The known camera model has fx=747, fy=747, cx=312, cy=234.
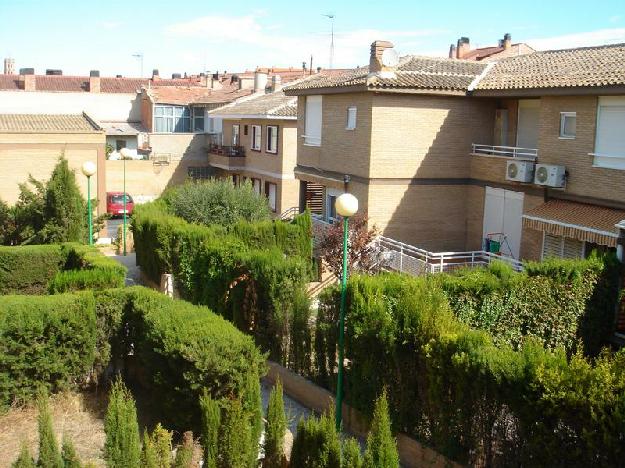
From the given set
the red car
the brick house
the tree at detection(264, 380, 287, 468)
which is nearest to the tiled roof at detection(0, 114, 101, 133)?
the red car

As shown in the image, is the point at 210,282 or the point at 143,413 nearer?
the point at 143,413

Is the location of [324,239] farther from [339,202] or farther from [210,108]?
[210,108]

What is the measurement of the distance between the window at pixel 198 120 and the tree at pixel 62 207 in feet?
100

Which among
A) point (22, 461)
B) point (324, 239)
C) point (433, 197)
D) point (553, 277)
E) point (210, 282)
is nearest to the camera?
point (22, 461)

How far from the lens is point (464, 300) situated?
567 inches

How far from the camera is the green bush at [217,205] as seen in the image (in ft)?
85.0

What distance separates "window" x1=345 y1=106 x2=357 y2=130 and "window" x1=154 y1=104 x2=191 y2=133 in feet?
100

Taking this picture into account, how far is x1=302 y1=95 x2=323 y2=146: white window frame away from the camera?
28211 mm

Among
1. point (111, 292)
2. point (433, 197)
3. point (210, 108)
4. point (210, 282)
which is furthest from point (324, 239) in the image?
point (210, 108)

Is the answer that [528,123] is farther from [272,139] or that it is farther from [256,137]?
[256,137]

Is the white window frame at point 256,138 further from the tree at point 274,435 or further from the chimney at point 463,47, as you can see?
the tree at point 274,435

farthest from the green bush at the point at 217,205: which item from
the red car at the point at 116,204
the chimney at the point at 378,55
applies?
the red car at the point at 116,204

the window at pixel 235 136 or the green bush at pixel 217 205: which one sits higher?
the window at pixel 235 136

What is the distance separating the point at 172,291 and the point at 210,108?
32.9m
